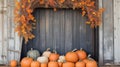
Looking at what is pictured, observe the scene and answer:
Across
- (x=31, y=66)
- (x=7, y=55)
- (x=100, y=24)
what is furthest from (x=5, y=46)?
(x=100, y=24)

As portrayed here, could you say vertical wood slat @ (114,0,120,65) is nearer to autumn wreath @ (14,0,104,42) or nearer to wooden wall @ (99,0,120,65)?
wooden wall @ (99,0,120,65)

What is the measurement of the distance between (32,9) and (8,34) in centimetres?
77

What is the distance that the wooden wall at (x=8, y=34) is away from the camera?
18.6ft

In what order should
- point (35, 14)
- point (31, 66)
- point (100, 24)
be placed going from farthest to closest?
point (35, 14)
point (100, 24)
point (31, 66)

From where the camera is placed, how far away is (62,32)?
20.2 ft

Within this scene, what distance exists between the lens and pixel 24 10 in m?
5.50

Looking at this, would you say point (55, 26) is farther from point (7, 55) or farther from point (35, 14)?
point (7, 55)

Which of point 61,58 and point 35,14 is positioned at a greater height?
point 35,14

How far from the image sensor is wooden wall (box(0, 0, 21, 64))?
224 inches

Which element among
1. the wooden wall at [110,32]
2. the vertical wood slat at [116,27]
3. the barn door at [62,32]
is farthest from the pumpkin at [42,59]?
the vertical wood slat at [116,27]

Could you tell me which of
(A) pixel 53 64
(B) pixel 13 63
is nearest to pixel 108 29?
(A) pixel 53 64

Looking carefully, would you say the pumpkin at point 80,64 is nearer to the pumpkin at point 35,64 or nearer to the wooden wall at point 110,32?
the wooden wall at point 110,32

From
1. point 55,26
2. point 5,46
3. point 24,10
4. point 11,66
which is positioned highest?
point 24,10

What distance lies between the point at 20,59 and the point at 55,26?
44.7 inches
